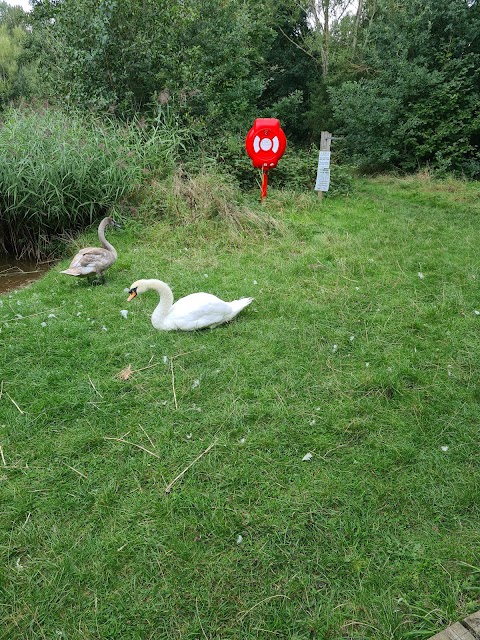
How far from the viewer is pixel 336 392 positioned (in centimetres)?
266

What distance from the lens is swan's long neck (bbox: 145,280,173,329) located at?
3262mm

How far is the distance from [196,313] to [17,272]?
3162 millimetres

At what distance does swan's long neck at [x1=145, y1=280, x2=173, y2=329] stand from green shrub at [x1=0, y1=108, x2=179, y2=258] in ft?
9.36

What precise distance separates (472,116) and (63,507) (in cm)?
1193

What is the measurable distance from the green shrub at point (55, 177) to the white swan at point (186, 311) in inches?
114

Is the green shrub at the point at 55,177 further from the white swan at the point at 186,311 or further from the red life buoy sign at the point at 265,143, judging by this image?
the white swan at the point at 186,311

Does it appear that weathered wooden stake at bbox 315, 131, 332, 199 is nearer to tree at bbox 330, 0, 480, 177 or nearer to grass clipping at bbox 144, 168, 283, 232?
grass clipping at bbox 144, 168, 283, 232

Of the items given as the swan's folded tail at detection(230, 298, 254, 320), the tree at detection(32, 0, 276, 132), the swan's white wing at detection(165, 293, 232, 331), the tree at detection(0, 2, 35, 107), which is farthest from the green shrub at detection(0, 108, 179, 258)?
the tree at detection(0, 2, 35, 107)

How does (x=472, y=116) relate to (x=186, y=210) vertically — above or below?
above

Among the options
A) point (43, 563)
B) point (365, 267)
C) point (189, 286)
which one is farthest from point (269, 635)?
point (365, 267)

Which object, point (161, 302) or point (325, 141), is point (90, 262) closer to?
point (161, 302)

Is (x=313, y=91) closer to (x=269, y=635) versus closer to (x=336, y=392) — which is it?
(x=336, y=392)

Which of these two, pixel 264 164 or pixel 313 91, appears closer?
pixel 264 164

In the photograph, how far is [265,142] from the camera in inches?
257
